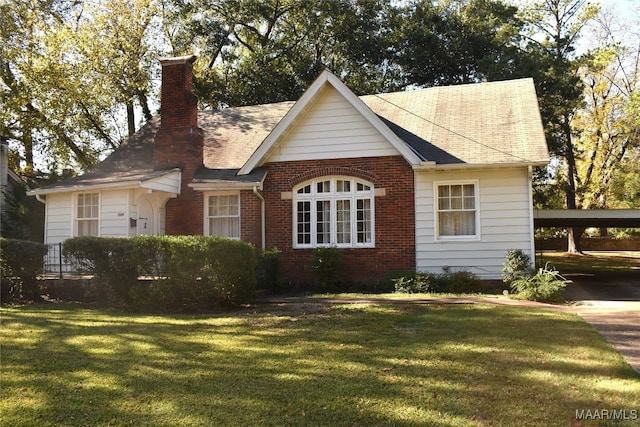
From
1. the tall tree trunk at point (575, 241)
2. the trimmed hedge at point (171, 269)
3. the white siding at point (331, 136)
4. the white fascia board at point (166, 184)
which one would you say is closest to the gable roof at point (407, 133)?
the white fascia board at point (166, 184)

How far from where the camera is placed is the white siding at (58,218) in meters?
16.3

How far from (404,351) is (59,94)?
23.6 m

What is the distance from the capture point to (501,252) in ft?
45.9

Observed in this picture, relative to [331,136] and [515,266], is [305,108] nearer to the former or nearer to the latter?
[331,136]

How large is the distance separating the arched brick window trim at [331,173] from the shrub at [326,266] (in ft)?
7.32

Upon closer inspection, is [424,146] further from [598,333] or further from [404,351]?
[404,351]

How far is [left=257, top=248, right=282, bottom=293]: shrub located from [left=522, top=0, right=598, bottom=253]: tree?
754 inches

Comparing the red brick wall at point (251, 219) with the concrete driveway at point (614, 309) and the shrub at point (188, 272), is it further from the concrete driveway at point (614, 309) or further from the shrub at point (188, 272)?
the concrete driveway at point (614, 309)

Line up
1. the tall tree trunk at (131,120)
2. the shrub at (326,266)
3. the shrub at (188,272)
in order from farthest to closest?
the tall tree trunk at (131,120) < the shrub at (326,266) < the shrub at (188,272)

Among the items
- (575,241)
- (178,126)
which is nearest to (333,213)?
(178,126)

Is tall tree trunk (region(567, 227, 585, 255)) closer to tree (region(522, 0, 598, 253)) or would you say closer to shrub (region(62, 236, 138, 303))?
Result: tree (region(522, 0, 598, 253))

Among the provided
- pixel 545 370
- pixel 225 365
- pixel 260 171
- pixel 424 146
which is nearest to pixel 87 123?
pixel 260 171
